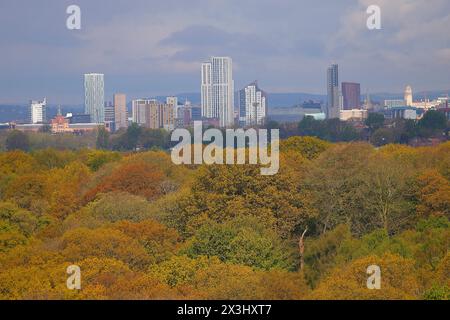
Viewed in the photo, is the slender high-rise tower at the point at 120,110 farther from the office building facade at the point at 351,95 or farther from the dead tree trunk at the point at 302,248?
the dead tree trunk at the point at 302,248

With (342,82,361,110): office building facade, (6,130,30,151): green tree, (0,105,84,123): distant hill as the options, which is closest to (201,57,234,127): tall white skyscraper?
(6,130,30,151): green tree

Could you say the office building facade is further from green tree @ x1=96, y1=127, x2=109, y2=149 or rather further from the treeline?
green tree @ x1=96, y1=127, x2=109, y2=149

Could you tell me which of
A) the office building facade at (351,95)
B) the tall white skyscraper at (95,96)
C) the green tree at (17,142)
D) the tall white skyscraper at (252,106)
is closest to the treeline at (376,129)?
the tall white skyscraper at (252,106)

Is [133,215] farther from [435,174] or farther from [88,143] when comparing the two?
[88,143]

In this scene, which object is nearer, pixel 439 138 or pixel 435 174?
pixel 435 174
